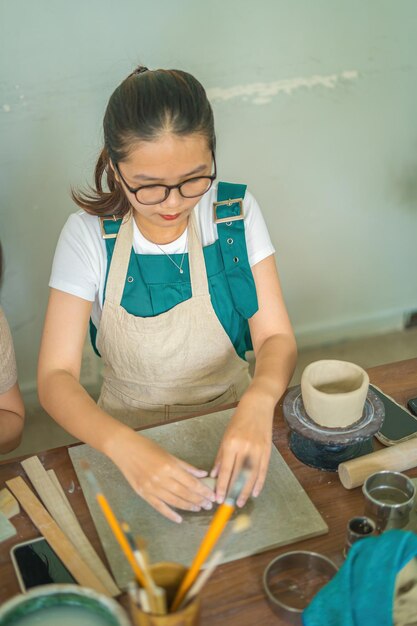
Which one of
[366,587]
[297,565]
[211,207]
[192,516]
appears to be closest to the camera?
[366,587]

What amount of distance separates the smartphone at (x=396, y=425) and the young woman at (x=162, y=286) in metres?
0.25

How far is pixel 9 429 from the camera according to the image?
5.38 feet

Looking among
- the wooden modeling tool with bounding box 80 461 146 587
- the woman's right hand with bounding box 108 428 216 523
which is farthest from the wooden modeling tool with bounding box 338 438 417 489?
the wooden modeling tool with bounding box 80 461 146 587

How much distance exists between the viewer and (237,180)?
2.83 metres

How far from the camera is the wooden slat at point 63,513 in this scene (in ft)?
3.69

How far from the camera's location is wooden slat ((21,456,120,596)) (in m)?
1.13

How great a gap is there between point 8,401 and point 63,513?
20.3 inches

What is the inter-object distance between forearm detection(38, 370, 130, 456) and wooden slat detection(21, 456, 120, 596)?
11 cm

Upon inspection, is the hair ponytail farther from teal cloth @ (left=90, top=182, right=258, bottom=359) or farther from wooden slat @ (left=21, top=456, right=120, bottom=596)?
wooden slat @ (left=21, top=456, right=120, bottom=596)

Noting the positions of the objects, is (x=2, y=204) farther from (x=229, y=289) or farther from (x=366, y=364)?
(x=366, y=364)

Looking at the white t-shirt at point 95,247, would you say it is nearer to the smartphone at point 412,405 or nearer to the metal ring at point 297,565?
the smartphone at point 412,405

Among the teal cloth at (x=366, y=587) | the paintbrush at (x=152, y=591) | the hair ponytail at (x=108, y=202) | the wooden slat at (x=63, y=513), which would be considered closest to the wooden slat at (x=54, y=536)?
the wooden slat at (x=63, y=513)

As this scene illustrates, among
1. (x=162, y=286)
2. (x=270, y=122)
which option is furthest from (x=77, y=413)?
(x=270, y=122)

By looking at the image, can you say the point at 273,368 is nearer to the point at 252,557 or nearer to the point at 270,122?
the point at 252,557
